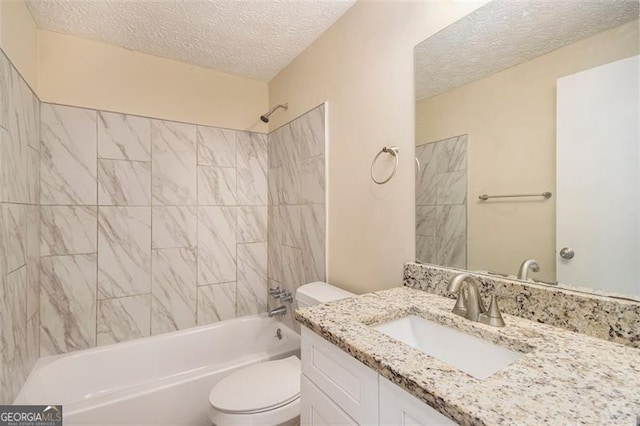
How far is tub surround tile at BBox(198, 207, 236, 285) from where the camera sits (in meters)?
2.25

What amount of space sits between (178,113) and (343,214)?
1517mm

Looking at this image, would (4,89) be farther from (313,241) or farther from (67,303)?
(313,241)

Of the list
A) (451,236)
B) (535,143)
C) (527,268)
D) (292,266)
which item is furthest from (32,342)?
(535,143)

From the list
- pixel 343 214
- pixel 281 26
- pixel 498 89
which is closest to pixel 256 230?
pixel 343 214

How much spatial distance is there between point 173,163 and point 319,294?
150 centimetres

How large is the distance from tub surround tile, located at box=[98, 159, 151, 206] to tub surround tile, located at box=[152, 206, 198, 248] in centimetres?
14

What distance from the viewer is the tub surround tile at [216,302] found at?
7.34ft

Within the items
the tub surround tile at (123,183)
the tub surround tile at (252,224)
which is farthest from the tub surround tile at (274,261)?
the tub surround tile at (123,183)

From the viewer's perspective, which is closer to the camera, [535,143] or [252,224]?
[535,143]

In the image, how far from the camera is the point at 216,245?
230 cm

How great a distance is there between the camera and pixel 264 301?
2521 mm

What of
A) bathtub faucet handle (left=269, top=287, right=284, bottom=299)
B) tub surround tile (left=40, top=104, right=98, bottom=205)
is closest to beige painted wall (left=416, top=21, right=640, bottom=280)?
bathtub faucet handle (left=269, top=287, right=284, bottom=299)

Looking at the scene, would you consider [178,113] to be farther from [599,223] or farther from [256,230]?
[599,223]

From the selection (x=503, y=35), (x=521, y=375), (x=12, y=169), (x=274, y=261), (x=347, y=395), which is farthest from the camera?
(x=274, y=261)
